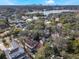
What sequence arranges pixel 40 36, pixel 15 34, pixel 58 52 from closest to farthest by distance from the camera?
pixel 58 52, pixel 40 36, pixel 15 34

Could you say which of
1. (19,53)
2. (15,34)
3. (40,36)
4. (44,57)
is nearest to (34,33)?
(40,36)

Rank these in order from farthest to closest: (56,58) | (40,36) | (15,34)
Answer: (15,34), (40,36), (56,58)

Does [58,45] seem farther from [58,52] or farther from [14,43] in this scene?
[14,43]

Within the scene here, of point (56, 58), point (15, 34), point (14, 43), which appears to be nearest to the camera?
point (56, 58)

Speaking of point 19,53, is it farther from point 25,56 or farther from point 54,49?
point 54,49

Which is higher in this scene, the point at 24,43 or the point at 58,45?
the point at 58,45

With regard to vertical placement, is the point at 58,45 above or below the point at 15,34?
above

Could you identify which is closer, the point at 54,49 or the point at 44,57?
the point at 44,57

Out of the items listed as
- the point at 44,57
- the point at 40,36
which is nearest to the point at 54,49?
the point at 44,57

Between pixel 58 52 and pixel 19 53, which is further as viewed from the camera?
pixel 19 53
